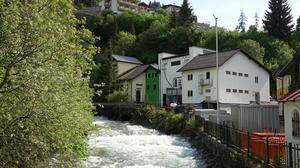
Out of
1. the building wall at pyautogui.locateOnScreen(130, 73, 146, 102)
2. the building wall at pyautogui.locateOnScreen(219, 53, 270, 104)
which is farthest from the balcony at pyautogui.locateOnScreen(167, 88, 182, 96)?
the building wall at pyautogui.locateOnScreen(219, 53, 270, 104)

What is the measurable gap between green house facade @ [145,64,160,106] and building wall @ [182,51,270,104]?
10.8 m

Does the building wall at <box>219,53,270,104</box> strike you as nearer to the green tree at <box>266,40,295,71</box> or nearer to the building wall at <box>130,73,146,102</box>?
the green tree at <box>266,40,295,71</box>

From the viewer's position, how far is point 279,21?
330 feet

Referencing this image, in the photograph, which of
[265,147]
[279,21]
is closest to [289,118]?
[265,147]

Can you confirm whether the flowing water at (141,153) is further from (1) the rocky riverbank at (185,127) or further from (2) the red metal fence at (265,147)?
(2) the red metal fence at (265,147)

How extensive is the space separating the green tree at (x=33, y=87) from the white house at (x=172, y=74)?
5472 centimetres

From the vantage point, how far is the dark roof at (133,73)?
77.2 meters

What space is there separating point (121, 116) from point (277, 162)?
46764 mm

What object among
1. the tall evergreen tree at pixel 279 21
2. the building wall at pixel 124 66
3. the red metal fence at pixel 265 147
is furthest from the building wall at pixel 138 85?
the red metal fence at pixel 265 147

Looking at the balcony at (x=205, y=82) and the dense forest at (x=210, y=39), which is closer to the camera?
the balcony at (x=205, y=82)

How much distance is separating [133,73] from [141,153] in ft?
174

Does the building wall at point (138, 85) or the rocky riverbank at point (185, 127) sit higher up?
the building wall at point (138, 85)

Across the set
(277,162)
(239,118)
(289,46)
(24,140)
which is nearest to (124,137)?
(239,118)

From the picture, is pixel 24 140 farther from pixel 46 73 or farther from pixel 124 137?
pixel 124 137
